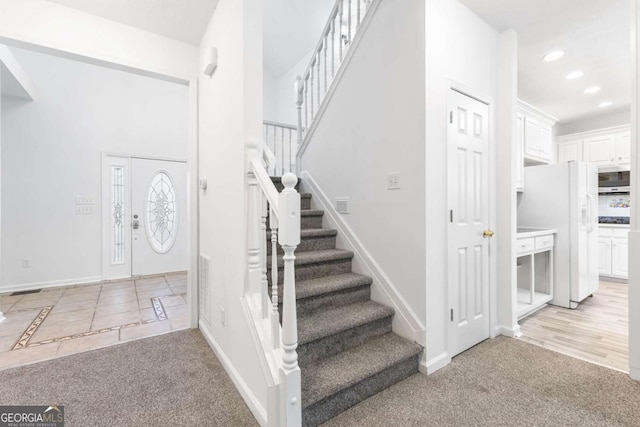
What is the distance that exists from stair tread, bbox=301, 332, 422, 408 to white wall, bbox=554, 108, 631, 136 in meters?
5.75

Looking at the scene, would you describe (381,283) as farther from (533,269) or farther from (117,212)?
(117,212)

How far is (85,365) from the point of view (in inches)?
83.9

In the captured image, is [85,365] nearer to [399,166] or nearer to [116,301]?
[116,301]

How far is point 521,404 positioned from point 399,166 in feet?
5.32

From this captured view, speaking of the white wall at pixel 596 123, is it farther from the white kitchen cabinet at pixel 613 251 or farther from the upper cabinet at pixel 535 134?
the white kitchen cabinet at pixel 613 251

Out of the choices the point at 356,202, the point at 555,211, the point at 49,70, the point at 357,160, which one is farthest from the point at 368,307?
the point at 49,70

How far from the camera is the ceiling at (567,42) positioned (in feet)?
7.61

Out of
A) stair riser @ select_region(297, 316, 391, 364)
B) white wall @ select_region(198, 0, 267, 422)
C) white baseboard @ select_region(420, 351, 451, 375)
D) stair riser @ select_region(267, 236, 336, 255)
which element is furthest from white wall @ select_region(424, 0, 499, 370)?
white wall @ select_region(198, 0, 267, 422)

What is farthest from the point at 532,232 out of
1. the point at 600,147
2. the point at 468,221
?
the point at 600,147

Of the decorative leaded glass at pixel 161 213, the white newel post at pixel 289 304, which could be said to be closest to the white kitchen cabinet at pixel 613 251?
the white newel post at pixel 289 304

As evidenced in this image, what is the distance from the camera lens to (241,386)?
1.78 meters

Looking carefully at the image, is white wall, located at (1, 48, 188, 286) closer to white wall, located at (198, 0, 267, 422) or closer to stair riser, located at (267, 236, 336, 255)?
white wall, located at (198, 0, 267, 422)

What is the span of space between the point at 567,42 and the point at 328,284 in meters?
3.17

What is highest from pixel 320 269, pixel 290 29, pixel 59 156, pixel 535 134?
pixel 290 29
